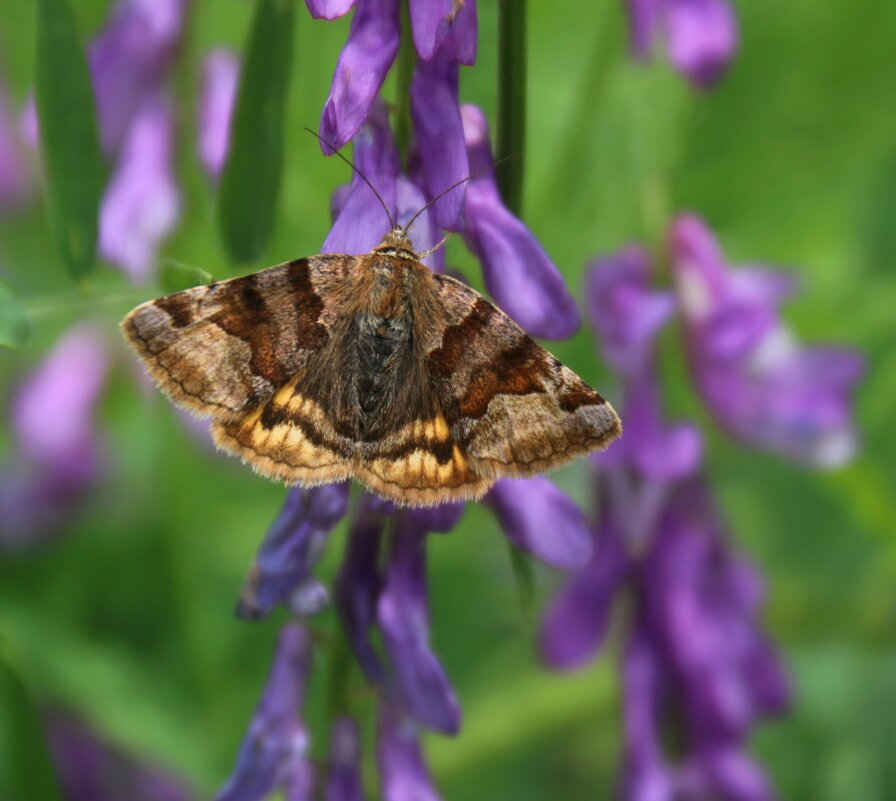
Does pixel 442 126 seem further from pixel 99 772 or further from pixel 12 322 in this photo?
pixel 99 772

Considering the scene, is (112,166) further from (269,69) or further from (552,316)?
(552,316)

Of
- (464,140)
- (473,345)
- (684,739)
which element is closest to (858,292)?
(684,739)

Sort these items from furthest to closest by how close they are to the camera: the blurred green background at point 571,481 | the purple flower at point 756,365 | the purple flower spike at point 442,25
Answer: the blurred green background at point 571,481 < the purple flower at point 756,365 < the purple flower spike at point 442,25

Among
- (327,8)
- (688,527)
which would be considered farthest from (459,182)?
(688,527)

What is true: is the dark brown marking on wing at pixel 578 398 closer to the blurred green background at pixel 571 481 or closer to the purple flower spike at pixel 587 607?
the blurred green background at pixel 571 481

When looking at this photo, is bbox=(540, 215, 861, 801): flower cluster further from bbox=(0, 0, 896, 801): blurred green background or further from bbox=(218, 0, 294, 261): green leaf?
bbox=(218, 0, 294, 261): green leaf

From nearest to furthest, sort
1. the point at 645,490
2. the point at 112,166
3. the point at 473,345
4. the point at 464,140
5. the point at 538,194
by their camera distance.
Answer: the point at 464,140, the point at 473,345, the point at 645,490, the point at 112,166, the point at 538,194

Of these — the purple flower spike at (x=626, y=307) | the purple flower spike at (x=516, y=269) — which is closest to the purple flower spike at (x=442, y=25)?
the purple flower spike at (x=516, y=269)

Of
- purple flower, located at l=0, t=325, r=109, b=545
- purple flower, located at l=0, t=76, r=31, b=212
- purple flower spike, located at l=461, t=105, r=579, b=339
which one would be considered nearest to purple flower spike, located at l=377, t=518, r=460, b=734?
purple flower spike, located at l=461, t=105, r=579, b=339
